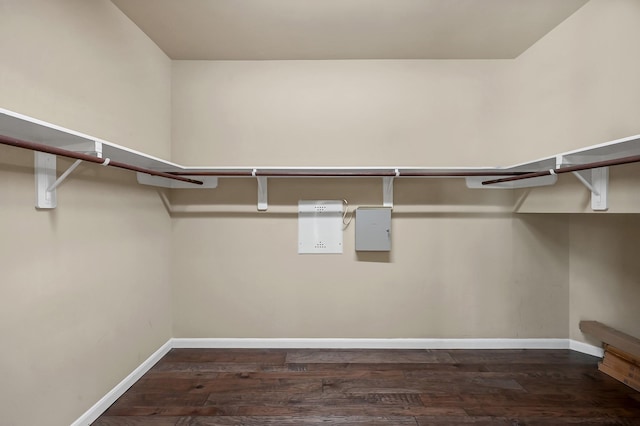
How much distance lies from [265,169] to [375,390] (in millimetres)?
1575

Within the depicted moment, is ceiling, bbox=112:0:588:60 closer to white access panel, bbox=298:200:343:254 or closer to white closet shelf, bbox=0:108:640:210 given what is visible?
white closet shelf, bbox=0:108:640:210

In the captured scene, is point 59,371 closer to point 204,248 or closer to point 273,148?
point 204,248

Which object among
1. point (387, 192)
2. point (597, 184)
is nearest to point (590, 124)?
point (597, 184)

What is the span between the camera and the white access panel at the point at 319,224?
92.6 inches

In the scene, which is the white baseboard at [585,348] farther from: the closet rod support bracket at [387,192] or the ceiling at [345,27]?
the ceiling at [345,27]

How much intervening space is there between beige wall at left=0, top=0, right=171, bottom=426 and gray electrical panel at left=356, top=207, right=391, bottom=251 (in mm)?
1503

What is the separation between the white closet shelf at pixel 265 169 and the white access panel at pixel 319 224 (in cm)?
33

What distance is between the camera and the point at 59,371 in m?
1.38

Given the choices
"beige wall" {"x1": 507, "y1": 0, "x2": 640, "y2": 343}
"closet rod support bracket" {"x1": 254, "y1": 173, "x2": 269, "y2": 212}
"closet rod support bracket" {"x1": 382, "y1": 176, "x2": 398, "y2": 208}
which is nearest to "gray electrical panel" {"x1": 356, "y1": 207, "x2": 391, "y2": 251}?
"closet rod support bracket" {"x1": 382, "y1": 176, "x2": 398, "y2": 208}

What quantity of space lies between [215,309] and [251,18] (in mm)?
2063

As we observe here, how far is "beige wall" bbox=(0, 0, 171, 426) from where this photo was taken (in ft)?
3.92

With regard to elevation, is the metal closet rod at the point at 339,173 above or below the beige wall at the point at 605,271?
above

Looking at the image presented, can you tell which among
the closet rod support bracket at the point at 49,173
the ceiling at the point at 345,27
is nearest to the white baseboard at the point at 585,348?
the ceiling at the point at 345,27

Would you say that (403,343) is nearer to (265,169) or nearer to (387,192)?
(387,192)
